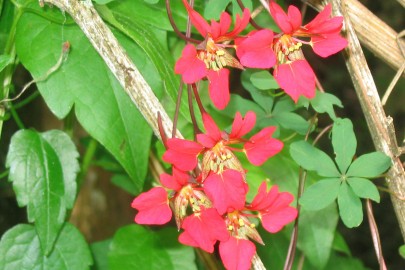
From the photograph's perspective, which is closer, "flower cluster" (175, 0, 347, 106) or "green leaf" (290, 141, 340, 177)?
"flower cluster" (175, 0, 347, 106)

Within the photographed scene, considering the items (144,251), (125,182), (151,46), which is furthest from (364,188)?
(125,182)

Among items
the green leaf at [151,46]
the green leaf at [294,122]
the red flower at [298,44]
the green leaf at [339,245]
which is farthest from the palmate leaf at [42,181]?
the green leaf at [339,245]

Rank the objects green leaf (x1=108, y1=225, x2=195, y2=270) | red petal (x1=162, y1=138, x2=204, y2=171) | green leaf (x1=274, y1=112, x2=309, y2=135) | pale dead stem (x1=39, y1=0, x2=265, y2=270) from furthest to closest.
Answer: green leaf (x1=108, y1=225, x2=195, y2=270)
green leaf (x1=274, y1=112, x2=309, y2=135)
pale dead stem (x1=39, y1=0, x2=265, y2=270)
red petal (x1=162, y1=138, x2=204, y2=171)

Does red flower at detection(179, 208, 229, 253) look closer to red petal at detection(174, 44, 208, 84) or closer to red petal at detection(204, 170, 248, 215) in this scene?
red petal at detection(204, 170, 248, 215)

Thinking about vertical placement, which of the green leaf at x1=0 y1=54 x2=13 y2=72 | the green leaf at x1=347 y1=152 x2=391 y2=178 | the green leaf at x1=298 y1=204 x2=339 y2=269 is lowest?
the green leaf at x1=298 y1=204 x2=339 y2=269

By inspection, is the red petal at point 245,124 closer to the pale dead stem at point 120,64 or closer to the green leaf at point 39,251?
the pale dead stem at point 120,64

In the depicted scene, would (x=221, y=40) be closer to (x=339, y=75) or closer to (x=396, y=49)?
(x=396, y=49)

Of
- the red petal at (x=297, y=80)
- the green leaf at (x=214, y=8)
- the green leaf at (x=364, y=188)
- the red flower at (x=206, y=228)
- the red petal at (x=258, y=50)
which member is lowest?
the green leaf at (x=364, y=188)

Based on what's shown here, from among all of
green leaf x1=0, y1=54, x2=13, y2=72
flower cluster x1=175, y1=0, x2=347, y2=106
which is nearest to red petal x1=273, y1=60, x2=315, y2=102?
flower cluster x1=175, y1=0, x2=347, y2=106
